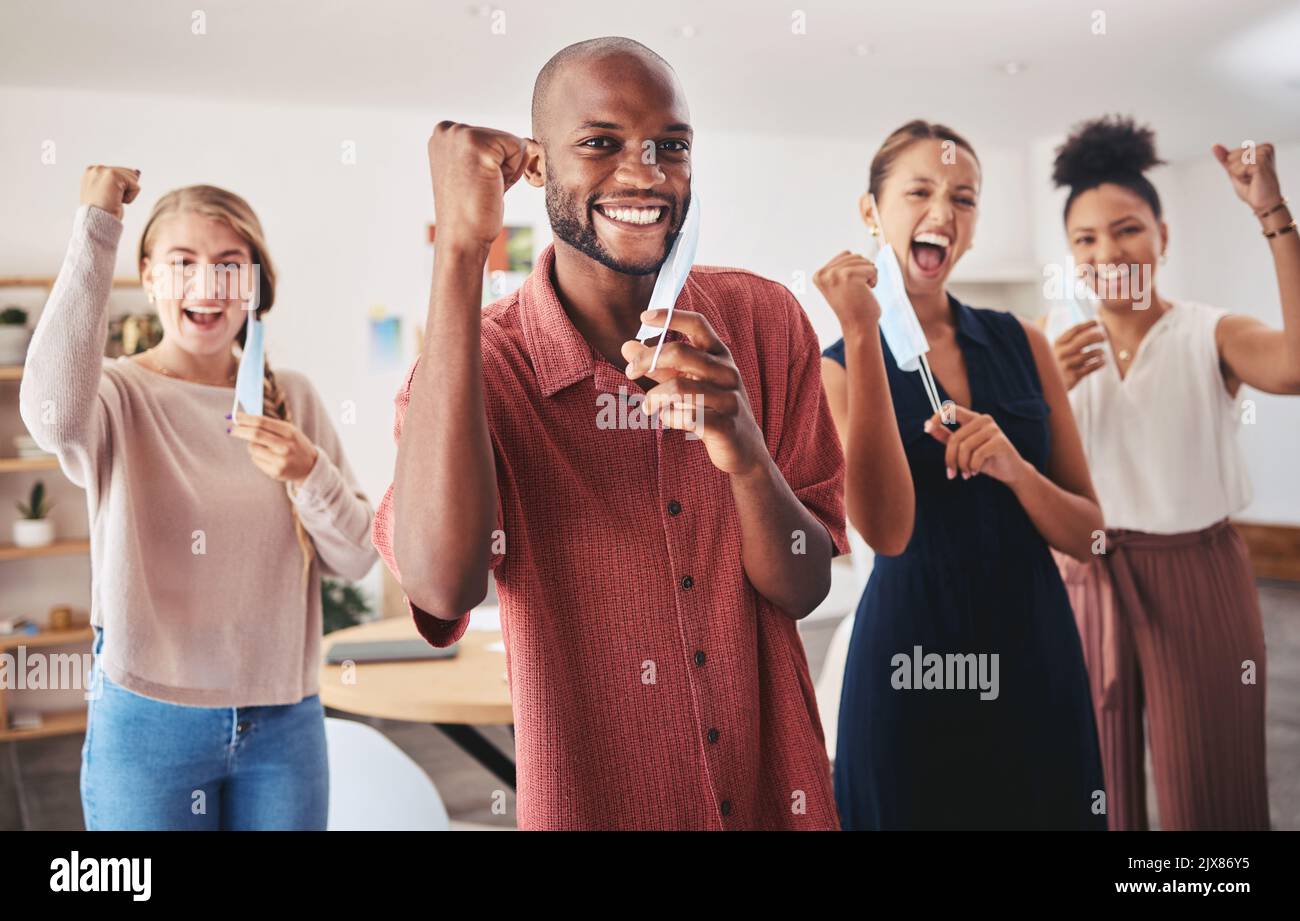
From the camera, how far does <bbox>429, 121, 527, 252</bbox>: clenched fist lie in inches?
46.3

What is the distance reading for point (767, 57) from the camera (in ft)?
6.66

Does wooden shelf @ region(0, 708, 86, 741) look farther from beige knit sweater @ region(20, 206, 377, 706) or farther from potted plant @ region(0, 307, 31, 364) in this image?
potted plant @ region(0, 307, 31, 364)

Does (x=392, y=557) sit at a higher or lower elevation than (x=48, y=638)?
higher

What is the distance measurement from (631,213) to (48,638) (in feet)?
4.58

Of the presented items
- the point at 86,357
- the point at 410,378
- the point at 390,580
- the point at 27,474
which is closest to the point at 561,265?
the point at 410,378

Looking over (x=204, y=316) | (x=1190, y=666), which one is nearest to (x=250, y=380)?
(x=204, y=316)

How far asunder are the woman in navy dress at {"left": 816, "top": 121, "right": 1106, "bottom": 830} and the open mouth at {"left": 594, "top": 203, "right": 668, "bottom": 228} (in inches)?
20.1

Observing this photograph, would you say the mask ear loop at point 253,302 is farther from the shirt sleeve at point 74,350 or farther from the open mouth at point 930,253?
the open mouth at point 930,253

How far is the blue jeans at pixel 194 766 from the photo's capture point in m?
1.60

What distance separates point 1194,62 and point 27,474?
2.48m

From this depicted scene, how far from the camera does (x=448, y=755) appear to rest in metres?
4.11

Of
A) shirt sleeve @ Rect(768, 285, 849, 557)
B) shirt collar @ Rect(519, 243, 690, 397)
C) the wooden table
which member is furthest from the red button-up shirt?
the wooden table

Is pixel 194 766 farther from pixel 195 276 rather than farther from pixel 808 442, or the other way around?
pixel 808 442

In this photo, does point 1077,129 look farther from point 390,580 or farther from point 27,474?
point 390,580
